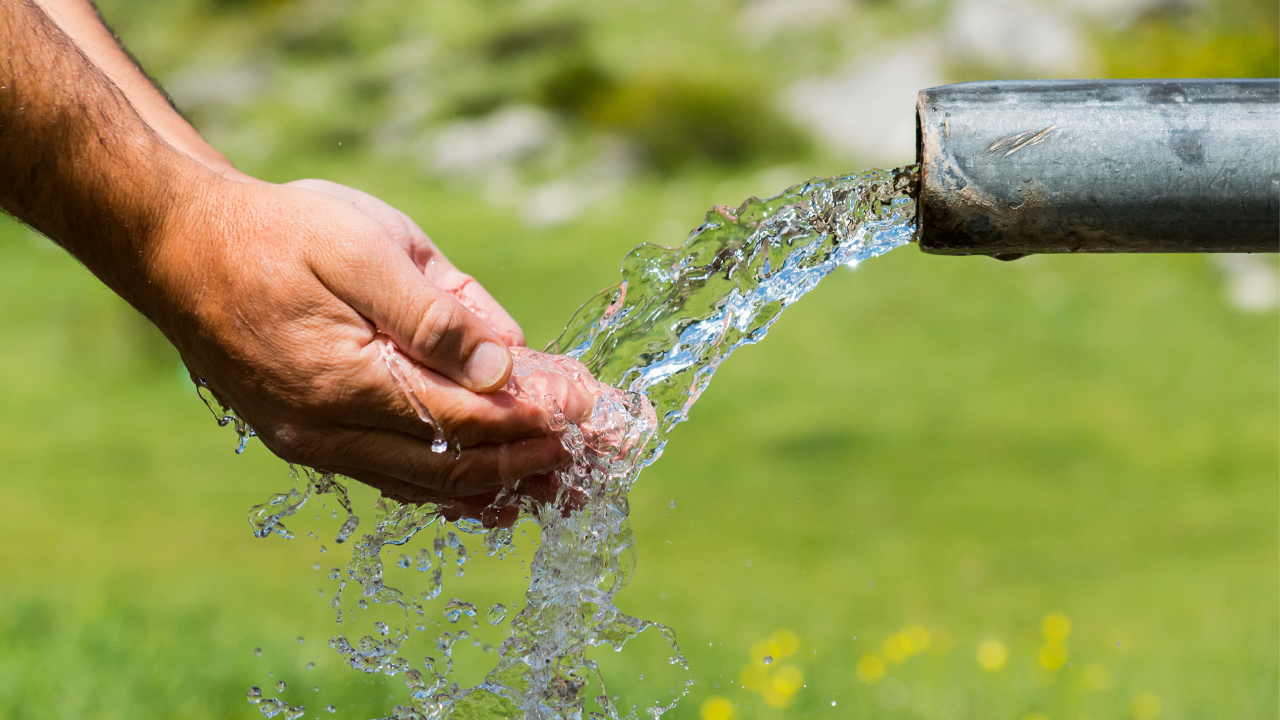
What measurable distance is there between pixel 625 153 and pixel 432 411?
1009 centimetres

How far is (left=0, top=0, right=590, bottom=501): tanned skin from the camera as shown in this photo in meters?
1.74

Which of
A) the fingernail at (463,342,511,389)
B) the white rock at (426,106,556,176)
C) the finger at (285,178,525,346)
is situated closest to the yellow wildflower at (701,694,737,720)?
the finger at (285,178,525,346)

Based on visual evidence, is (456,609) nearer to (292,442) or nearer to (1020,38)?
(292,442)

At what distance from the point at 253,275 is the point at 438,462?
39 centimetres

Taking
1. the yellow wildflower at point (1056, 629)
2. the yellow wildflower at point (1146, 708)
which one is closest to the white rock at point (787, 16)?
the yellow wildflower at point (1056, 629)

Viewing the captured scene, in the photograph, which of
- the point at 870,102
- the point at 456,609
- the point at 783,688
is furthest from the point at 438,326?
the point at 870,102

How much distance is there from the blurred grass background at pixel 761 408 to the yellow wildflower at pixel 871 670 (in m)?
0.01

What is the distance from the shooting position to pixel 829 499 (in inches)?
271

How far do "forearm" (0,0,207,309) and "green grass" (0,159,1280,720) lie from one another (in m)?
1.67

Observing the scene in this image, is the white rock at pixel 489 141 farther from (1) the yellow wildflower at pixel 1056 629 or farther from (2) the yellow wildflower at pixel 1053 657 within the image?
(2) the yellow wildflower at pixel 1053 657

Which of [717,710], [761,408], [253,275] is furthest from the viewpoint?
[761,408]

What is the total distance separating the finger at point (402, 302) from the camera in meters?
1.76

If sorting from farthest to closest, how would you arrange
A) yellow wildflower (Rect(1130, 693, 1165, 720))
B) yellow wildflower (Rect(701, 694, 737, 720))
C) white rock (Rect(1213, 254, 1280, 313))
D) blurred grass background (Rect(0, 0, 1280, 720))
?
white rock (Rect(1213, 254, 1280, 313))
blurred grass background (Rect(0, 0, 1280, 720))
yellow wildflower (Rect(1130, 693, 1165, 720))
yellow wildflower (Rect(701, 694, 737, 720))

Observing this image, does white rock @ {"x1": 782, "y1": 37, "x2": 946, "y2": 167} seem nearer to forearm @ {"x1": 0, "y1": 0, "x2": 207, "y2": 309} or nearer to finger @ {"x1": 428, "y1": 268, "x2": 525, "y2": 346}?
finger @ {"x1": 428, "y1": 268, "x2": 525, "y2": 346}
